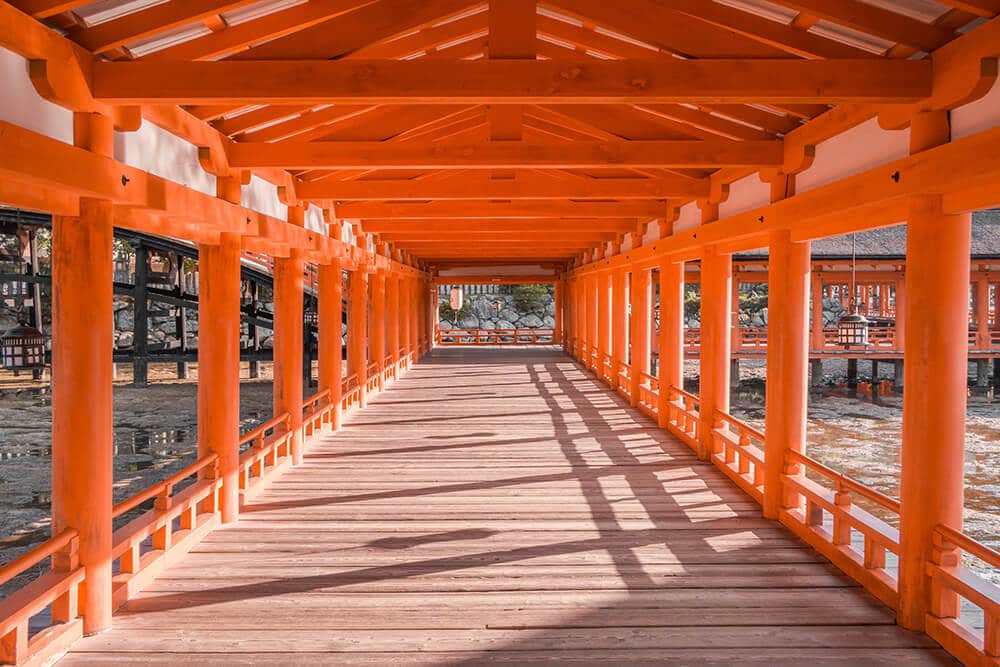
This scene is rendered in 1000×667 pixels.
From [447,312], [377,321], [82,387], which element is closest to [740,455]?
[82,387]

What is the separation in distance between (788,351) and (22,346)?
872 cm

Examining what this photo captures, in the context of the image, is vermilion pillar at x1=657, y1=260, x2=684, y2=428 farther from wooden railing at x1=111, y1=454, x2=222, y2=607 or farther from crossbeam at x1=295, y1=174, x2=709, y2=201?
wooden railing at x1=111, y1=454, x2=222, y2=607

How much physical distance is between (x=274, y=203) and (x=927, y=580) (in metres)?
6.78

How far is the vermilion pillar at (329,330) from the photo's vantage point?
1048cm

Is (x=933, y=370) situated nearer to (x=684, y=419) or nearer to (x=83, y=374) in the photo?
(x=83, y=374)

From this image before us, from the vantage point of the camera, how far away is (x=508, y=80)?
409cm

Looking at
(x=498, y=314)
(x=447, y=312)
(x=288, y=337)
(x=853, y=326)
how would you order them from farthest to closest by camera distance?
(x=498, y=314) → (x=447, y=312) → (x=853, y=326) → (x=288, y=337)

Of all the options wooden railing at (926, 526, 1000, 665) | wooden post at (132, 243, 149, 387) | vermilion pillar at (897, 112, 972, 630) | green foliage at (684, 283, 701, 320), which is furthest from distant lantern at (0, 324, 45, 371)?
green foliage at (684, 283, 701, 320)

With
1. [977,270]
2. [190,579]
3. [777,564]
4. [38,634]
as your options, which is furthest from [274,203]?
[977,270]

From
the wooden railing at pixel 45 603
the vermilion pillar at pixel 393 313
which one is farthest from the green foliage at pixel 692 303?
the wooden railing at pixel 45 603

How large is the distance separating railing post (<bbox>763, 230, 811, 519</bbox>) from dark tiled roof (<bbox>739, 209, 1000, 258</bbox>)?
1357 cm

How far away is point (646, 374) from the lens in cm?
1270

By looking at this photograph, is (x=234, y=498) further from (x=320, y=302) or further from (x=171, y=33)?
(x=320, y=302)

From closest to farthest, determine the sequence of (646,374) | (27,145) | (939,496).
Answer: (27,145), (939,496), (646,374)
